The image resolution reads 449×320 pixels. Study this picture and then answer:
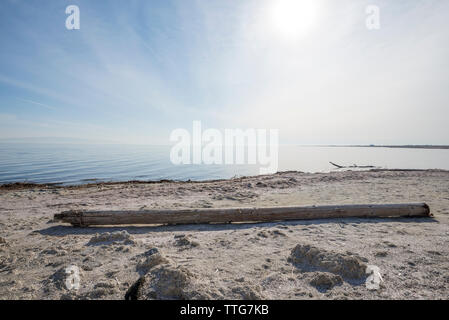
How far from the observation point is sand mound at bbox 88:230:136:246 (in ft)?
14.4

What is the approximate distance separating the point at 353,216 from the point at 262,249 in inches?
135

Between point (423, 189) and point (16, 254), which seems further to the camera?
point (423, 189)

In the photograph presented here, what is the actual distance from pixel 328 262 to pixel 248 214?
8.58 feet

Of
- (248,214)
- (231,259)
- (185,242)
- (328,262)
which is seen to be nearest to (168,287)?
(231,259)

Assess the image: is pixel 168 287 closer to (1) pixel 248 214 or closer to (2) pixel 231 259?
(2) pixel 231 259

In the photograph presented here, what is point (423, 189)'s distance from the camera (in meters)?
9.38

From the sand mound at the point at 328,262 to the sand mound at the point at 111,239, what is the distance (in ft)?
11.0

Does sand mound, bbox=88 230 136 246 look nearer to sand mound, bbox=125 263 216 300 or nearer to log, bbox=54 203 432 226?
log, bbox=54 203 432 226

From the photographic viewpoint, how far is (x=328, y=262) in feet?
10.7

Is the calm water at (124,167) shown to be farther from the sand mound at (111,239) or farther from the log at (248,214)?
the sand mound at (111,239)

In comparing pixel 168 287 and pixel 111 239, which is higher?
pixel 168 287
